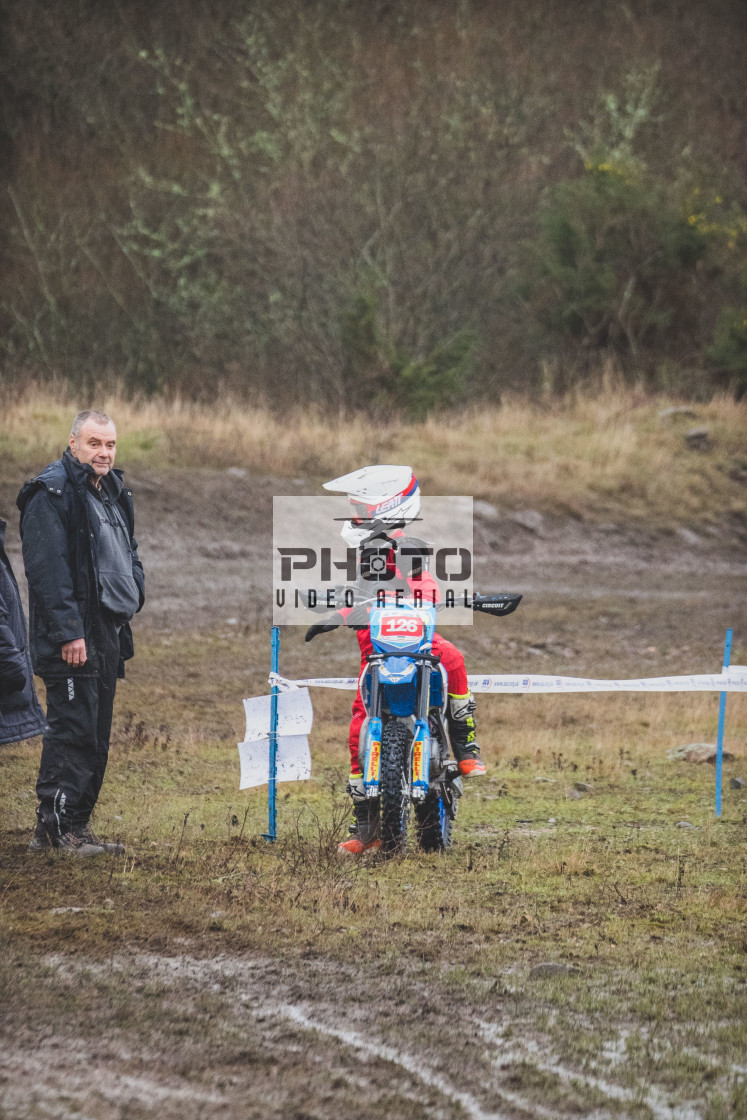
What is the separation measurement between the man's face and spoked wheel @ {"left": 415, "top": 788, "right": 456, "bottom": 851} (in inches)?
89.6

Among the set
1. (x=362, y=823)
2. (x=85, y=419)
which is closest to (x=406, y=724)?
(x=362, y=823)

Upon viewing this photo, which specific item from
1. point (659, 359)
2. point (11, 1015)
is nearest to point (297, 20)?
point (659, 359)

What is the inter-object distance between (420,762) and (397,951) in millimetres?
1466

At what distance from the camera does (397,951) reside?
16.3 feet

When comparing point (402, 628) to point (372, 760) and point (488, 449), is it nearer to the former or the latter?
point (372, 760)

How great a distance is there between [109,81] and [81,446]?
3955 cm

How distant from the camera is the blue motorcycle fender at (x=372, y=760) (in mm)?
6289

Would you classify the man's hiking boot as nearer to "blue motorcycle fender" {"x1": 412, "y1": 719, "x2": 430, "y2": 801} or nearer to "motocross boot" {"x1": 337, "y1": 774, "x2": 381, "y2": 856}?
"motocross boot" {"x1": 337, "y1": 774, "x2": 381, "y2": 856}

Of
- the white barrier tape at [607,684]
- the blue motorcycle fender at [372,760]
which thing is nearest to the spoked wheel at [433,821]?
the blue motorcycle fender at [372,760]

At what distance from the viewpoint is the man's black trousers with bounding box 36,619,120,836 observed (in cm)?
621

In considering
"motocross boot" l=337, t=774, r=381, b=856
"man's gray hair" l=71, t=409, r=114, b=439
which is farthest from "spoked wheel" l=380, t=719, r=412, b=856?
"man's gray hair" l=71, t=409, r=114, b=439

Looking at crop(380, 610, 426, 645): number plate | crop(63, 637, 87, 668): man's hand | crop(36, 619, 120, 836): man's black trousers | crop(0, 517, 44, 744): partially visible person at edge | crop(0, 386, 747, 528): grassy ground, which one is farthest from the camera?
crop(0, 386, 747, 528): grassy ground

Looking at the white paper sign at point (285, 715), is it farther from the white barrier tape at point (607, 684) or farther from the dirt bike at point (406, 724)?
the white barrier tape at point (607, 684)

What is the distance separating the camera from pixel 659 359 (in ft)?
99.6
